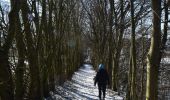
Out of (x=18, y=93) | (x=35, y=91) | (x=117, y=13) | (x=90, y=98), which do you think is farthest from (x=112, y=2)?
(x=18, y=93)

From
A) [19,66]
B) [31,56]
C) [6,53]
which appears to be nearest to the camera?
[6,53]

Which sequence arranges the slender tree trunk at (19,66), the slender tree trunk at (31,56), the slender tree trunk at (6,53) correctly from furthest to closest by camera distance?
the slender tree trunk at (31,56), the slender tree trunk at (19,66), the slender tree trunk at (6,53)

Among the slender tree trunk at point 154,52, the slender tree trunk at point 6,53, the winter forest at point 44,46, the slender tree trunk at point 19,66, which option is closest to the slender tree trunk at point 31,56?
the winter forest at point 44,46

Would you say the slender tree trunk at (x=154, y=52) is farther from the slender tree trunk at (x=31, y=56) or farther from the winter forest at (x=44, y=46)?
the slender tree trunk at (x=31, y=56)

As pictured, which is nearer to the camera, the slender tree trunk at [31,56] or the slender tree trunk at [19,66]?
the slender tree trunk at [19,66]

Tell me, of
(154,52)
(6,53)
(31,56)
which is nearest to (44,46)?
(31,56)

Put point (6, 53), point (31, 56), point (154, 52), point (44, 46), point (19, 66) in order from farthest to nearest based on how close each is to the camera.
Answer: point (44, 46)
point (31, 56)
point (19, 66)
point (6, 53)
point (154, 52)

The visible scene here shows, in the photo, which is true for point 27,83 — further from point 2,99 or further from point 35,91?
point 2,99

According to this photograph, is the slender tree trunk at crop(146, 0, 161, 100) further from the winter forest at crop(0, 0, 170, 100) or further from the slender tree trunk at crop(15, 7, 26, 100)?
the slender tree trunk at crop(15, 7, 26, 100)

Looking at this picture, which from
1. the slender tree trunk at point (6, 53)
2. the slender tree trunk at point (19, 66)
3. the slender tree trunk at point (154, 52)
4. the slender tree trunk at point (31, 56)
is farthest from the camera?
the slender tree trunk at point (31, 56)

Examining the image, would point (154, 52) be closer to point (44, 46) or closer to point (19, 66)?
point (19, 66)

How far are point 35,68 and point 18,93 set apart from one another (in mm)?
2079

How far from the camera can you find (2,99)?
10.2m

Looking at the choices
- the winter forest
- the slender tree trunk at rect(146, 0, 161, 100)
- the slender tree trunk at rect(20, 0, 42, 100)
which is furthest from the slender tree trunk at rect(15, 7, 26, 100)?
the slender tree trunk at rect(146, 0, 161, 100)
